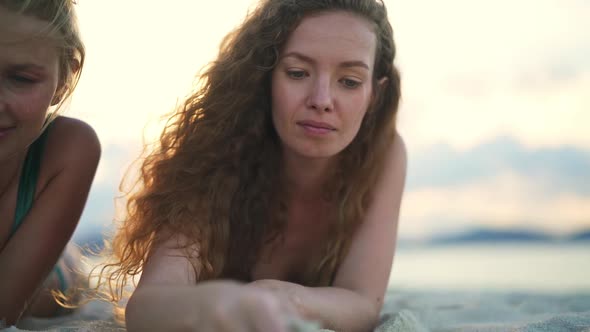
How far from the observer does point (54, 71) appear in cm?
238

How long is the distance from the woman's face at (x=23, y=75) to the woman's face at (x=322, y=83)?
858 millimetres

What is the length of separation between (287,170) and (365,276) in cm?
60

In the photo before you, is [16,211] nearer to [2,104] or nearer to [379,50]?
[2,104]

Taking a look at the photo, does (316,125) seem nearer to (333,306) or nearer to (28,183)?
(333,306)

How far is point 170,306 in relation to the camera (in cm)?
168

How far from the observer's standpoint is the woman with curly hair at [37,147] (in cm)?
229

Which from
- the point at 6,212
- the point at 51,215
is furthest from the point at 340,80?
the point at 6,212

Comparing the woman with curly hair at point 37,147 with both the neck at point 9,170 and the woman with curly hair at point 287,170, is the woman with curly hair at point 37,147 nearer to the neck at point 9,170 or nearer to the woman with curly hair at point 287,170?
the neck at point 9,170

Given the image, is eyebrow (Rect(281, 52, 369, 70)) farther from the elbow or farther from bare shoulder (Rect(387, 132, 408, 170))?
the elbow

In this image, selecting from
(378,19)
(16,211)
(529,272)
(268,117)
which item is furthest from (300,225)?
(529,272)

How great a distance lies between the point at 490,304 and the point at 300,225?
4.26 feet

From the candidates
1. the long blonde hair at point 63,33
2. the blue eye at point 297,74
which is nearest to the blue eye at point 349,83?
the blue eye at point 297,74

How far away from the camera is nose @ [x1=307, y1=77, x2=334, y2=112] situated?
2522 mm

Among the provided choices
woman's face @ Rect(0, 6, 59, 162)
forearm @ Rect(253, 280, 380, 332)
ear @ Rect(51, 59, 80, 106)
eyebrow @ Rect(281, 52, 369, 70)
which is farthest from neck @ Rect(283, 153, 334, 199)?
woman's face @ Rect(0, 6, 59, 162)
